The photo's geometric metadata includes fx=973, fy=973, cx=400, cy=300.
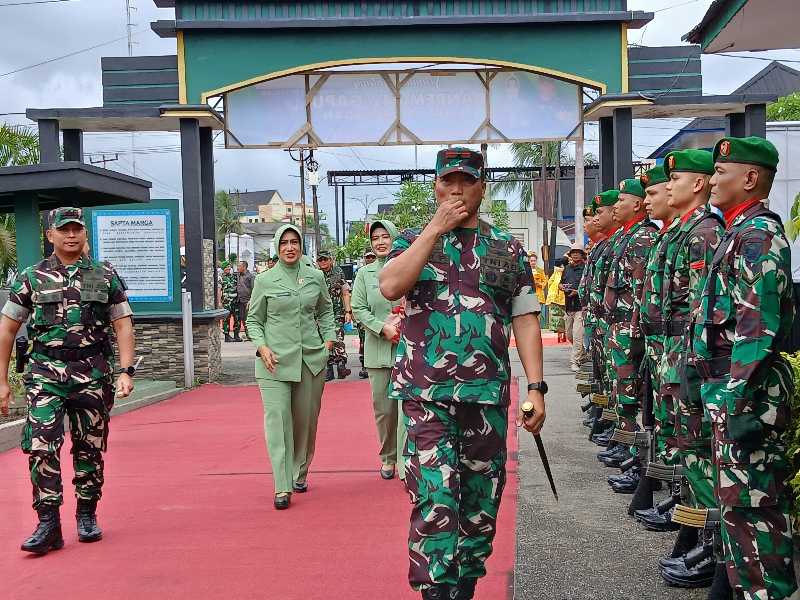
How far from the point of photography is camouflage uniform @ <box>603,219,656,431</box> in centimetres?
668

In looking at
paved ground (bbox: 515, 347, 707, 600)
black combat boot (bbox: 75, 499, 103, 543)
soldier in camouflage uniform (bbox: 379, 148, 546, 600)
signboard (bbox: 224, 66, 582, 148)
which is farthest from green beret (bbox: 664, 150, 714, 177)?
signboard (bbox: 224, 66, 582, 148)

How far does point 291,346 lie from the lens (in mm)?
7324

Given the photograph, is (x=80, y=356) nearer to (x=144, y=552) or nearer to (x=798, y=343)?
(x=144, y=552)

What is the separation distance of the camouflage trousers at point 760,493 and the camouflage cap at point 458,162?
137 cm

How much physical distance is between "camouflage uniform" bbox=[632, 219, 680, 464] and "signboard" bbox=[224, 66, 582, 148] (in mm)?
10187

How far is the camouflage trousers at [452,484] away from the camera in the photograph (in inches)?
156

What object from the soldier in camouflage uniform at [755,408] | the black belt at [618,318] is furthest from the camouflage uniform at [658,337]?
the soldier in camouflage uniform at [755,408]

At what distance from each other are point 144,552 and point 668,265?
11.4 feet

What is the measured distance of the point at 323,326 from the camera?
7.63 metres

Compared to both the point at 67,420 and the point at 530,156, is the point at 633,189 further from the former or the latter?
the point at 530,156

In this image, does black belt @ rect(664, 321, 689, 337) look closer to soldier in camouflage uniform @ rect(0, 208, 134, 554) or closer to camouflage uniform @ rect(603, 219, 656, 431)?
camouflage uniform @ rect(603, 219, 656, 431)

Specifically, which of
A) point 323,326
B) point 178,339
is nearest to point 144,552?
point 323,326

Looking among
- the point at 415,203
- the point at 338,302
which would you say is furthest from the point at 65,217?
the point at 415,203

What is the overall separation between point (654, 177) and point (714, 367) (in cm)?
229
